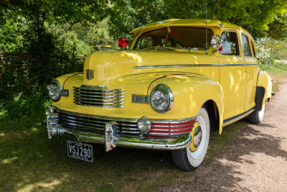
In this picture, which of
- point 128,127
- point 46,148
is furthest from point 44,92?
point 128,127

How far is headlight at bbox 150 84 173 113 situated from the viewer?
2598 millimetres

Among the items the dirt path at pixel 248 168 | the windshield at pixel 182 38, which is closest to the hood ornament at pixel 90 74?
the dirt path at pixel 248 168

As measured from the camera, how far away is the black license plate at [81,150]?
2830 millimetres

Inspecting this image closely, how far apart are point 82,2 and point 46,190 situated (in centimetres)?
685

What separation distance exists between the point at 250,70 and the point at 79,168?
3.52m

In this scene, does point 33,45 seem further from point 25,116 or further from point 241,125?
point 241,125

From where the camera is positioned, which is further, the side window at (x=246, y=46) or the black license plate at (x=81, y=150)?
the side window at (x=246, y=46)

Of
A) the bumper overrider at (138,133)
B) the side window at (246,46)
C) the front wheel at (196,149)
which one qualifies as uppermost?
the side window at (246,46)

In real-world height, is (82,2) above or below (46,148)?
above

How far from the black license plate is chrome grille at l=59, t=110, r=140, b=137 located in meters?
0.17

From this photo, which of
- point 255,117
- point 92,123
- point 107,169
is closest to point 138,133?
point 92,123

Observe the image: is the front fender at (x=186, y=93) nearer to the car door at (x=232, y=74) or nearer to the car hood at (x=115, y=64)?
the car hood at (x=115, y=64)

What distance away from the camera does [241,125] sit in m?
5.46

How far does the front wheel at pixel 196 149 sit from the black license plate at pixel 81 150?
3.25 feet
